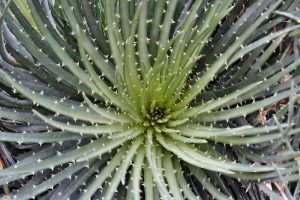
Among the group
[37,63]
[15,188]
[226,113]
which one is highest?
[37,63]

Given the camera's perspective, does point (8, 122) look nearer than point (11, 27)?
No

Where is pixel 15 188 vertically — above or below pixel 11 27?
below

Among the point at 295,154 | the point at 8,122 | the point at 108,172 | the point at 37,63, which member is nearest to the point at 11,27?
the point at 37,63

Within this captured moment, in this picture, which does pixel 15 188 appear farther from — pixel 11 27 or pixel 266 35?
pixel 266 35

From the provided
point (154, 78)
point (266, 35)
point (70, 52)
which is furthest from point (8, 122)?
point (266, 35)

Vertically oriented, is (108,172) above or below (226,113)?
below

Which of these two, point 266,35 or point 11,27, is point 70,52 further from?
point 266,35
